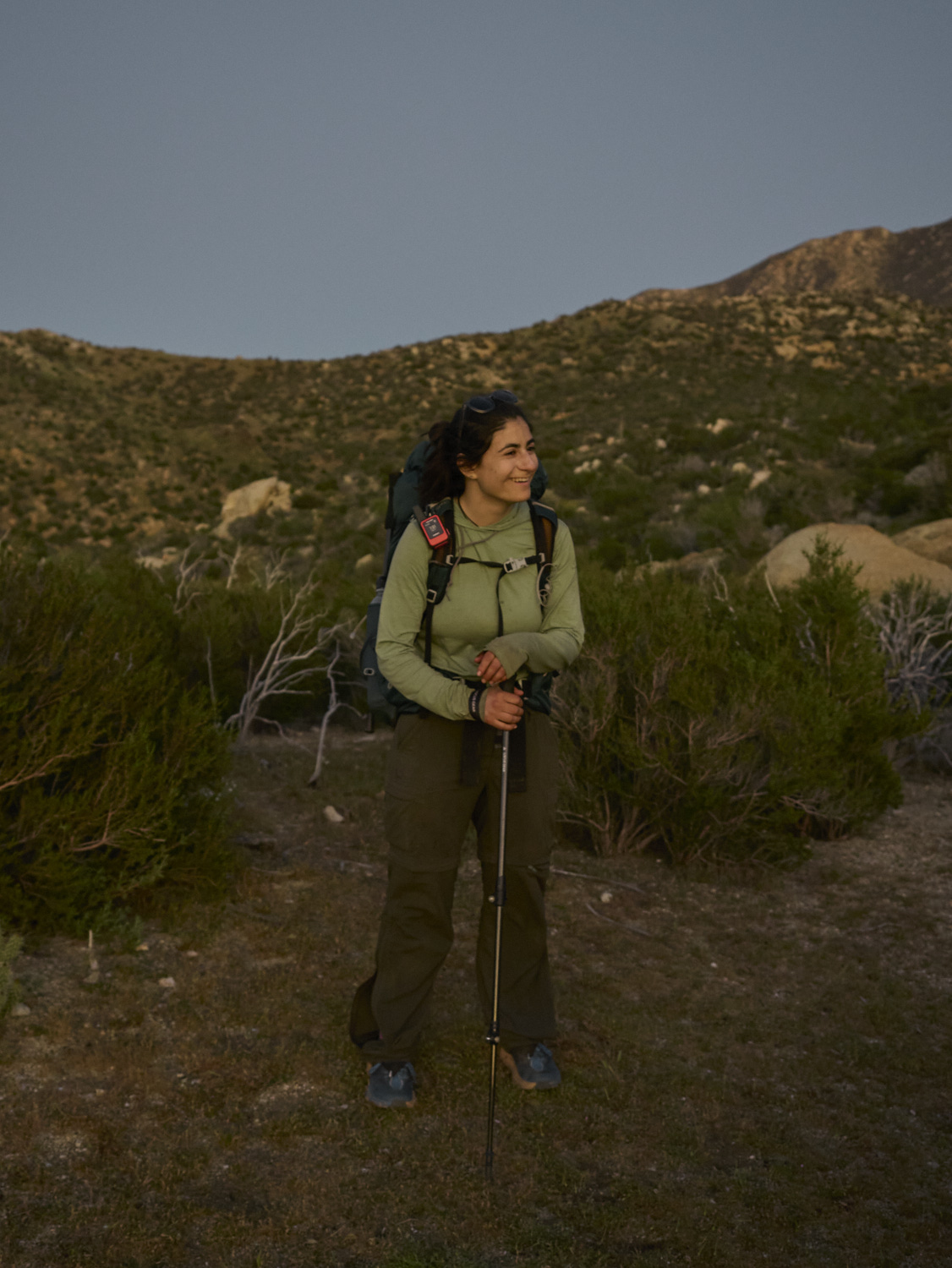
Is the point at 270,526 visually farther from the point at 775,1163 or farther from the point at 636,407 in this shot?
the point at 775,1163

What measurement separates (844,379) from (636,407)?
6542 millimetres

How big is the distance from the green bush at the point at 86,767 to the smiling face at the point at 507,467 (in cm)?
207

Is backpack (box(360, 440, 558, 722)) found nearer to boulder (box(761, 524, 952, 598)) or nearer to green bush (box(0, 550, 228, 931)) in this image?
green bush (box(0, 550, 228, 931))

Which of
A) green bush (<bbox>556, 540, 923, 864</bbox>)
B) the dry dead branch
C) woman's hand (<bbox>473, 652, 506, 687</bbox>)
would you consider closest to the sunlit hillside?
the dry dead branch

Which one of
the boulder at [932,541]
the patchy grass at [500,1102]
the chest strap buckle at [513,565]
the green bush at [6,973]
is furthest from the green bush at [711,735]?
the boulder at [932,541]

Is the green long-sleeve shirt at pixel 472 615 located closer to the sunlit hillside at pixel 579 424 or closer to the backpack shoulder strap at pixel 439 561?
the backpack shoulder strap at pixel 439 561

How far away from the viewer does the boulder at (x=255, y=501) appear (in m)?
28.1

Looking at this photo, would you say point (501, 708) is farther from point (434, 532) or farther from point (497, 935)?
point (497, 935)

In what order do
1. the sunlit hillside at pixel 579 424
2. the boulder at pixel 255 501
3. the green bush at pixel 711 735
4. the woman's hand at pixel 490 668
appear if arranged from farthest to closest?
the boulder at pixel 255 501
the sunlit hillside at pixel 579 424
the green bush at pixel 711 735
the woman's hand at pixel 490 668

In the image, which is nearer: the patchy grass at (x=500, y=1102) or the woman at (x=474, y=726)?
the patchy grass at (x=500, y=1102)

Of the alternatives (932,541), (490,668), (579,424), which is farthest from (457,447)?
(579,424)

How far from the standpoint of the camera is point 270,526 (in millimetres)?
26672

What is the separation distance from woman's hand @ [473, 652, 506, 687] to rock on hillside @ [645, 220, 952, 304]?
77.6 meters

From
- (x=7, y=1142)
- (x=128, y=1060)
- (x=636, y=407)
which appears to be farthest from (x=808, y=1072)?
(x=636, y=407)
